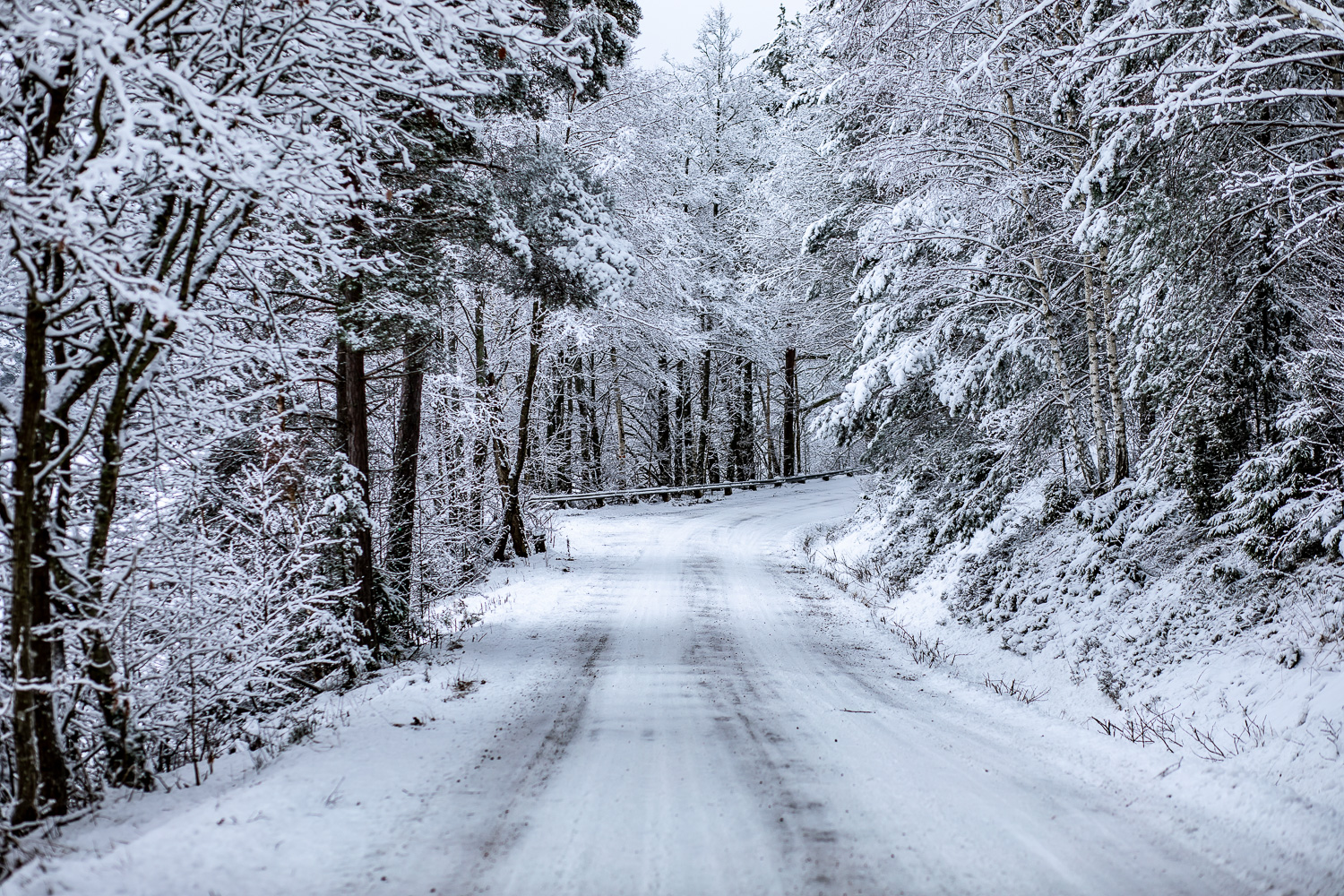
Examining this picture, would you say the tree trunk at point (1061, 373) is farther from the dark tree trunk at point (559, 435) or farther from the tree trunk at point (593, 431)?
the tree trunk at point (593, 431)

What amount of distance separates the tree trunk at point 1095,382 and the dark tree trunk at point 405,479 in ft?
27.7

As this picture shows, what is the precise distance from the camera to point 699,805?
4.09 metres

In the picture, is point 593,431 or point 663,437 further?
point 663,437

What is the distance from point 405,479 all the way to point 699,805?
21.2ft

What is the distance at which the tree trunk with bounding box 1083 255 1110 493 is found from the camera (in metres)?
9.25

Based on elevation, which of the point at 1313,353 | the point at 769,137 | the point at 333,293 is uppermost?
the point at 769,137

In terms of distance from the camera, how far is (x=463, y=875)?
10.8 ft

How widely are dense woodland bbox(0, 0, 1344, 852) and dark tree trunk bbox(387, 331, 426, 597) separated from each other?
0.07 metres

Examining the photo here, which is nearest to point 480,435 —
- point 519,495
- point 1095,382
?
point 519,495

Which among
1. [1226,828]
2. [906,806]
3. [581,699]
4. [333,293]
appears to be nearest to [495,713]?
[581,699]

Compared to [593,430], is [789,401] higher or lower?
higher

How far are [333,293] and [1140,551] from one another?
910 cm

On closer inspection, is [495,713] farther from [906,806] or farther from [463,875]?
[906,806]

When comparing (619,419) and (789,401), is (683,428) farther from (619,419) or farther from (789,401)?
(789,401)
